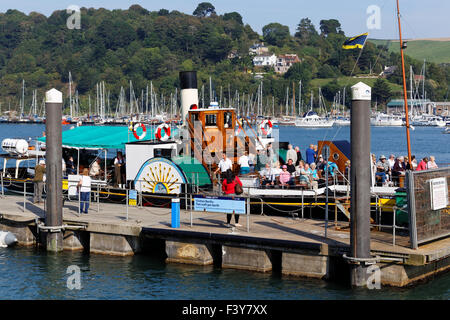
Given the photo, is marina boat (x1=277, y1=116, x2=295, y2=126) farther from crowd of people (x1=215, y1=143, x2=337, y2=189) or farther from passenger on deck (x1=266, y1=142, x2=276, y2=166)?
passenger on deck (x1=266, y1=142, x2=276, y2=166)

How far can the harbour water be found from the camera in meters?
19.7

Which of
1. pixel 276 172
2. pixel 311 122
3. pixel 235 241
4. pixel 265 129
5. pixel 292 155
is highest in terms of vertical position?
pixel 311 122

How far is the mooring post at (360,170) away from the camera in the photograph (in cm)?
1847

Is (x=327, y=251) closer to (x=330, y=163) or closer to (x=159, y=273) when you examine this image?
(x=159, y=273)

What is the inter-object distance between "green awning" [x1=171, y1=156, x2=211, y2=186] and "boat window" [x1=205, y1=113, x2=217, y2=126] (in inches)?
77.8

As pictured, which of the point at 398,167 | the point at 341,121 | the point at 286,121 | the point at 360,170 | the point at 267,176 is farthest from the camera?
the point at 286,121

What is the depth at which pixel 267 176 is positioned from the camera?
1049 inches

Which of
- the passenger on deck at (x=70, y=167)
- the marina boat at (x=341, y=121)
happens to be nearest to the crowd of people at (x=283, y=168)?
the passenger on deck at (x=70, y=167)

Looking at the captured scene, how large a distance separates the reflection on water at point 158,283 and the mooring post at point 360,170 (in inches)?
58.9

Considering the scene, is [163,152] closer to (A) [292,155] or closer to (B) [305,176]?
(A) [292,155]

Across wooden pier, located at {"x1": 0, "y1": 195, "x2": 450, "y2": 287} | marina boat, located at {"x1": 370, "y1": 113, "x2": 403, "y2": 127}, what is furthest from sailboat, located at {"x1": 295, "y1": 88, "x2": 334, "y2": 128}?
wooden pier, located at {"x1": 0, "y1": 195, "x2": 450, "y2": 287}

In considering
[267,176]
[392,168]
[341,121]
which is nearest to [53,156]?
[267,176]

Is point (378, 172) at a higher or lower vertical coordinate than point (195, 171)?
lower

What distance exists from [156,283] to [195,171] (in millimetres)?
6789
